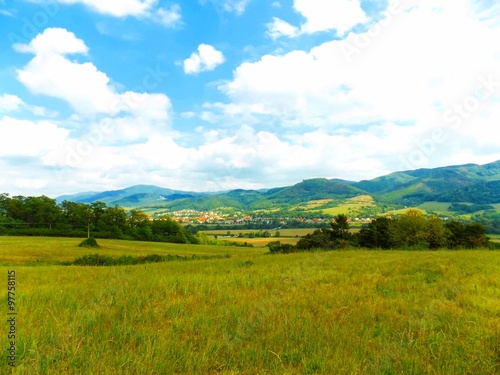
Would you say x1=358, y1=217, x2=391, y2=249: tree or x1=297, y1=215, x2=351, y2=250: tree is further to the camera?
x1=358, y1=217, x2=391, y2=249: tree

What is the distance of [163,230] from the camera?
12625cm

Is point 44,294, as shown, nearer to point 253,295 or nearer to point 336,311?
point 253,295

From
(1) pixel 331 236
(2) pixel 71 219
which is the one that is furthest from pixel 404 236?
(2) pixel 71 219

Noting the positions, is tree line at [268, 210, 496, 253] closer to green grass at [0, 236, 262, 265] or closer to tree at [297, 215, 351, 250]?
tree at [297, 215, 351, 250]

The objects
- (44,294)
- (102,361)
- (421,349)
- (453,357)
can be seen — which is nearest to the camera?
(102,361)

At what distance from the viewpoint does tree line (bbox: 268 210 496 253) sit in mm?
42344

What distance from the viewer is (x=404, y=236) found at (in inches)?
1905

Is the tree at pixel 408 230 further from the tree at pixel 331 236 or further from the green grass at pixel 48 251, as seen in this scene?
the green grass at pixel 48 251

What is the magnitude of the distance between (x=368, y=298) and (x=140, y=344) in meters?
6.32

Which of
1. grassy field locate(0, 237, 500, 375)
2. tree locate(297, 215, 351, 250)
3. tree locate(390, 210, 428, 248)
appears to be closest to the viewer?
grassy field locate(0, 237, 500, 375)

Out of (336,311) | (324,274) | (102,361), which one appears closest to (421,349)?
(336,311)

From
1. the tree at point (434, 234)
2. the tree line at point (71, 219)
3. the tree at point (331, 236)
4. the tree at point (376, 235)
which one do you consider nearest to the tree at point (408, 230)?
the tree at point (434, 234)

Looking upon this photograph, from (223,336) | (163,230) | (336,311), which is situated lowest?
(163,230)

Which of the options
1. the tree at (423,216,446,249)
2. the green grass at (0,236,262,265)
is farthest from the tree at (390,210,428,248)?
the green grass at (0,236,262,265)
